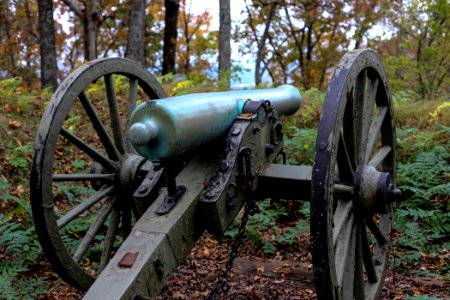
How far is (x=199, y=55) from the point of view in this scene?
23.0 meters

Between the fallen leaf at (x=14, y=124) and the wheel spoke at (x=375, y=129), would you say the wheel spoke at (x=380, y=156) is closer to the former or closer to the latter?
the wheel spoke at (x=375, y=129)

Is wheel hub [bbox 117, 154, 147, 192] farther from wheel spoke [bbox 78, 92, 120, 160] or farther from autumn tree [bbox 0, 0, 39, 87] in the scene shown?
autumn tree [bbox 0, 0, 39, 87]

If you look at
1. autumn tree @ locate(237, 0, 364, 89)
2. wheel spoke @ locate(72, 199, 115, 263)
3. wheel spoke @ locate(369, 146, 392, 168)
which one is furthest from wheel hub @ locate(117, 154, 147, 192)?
autumn tree @ locate(237, 0, 364, 89)

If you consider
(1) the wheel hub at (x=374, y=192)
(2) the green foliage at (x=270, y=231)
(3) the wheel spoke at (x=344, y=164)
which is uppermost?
(3) the wheel spoke at (x=344, y=164)

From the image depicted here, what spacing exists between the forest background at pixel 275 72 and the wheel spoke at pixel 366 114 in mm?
415

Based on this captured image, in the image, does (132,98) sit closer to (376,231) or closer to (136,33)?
(376,231)

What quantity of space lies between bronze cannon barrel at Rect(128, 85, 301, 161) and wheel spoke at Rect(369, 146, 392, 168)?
1.09 meters

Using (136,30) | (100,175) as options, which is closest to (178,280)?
(100,175)

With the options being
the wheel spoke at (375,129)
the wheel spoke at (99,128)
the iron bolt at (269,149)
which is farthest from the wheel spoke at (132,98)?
the wheel spoke at (375,129)

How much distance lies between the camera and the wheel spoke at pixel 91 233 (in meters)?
3.41

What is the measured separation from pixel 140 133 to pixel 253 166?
1008mm

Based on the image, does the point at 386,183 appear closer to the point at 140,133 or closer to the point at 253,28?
the point at 140,133

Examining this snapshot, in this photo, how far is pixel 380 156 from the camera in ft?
12.9

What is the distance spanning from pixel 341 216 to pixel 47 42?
9.82 m
